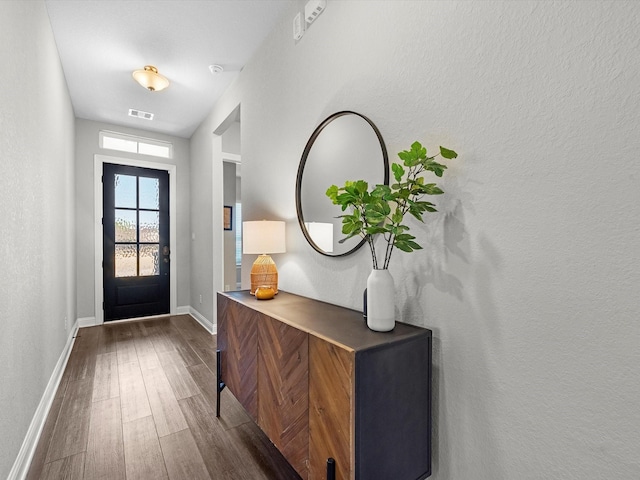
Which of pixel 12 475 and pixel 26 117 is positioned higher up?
pixel 26 117

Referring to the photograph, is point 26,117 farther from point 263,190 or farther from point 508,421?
point 508,421

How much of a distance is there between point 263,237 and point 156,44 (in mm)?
1940

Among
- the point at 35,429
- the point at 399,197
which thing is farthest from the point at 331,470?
the point at 35,429

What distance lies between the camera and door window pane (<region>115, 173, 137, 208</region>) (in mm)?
4289

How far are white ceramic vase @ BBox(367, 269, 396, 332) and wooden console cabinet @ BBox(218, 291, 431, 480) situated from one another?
4 centimetres

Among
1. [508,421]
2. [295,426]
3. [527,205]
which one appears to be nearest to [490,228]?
[527,205]

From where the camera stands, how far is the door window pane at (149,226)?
441cm

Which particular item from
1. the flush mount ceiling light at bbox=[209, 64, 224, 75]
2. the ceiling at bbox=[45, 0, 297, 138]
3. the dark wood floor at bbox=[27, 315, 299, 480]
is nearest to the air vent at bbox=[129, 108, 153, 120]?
the ceiling at bbox=[45, 0, 297, 138]

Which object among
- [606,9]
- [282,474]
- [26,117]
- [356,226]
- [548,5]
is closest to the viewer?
[606,9]

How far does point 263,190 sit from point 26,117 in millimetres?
1457

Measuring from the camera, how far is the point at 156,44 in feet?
8.34

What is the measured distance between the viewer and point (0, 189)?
1275 mm

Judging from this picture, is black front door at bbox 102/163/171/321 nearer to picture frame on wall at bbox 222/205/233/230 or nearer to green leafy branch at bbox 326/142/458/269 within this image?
picture frame on wall at bbox 222/205/233/230

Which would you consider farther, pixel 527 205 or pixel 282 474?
pixel 282 474
